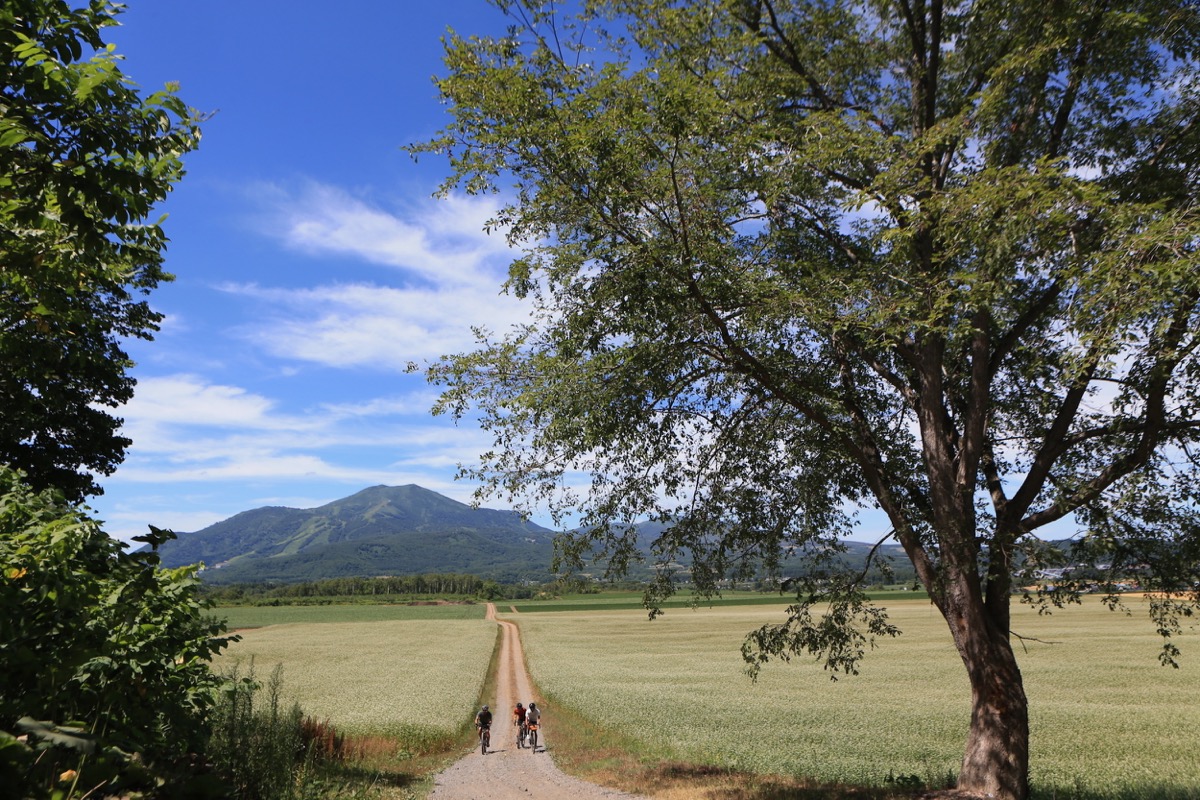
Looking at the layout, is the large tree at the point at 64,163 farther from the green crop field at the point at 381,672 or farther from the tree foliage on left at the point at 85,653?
the green crop field at the point at 381,672

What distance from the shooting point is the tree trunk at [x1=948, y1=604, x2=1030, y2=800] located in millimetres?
9914

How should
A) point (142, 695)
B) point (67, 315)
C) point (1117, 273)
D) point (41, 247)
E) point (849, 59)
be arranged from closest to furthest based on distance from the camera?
1. point (142, 695)
2. point (41, 247)
3. point (67, 315)
4. point (1117, 273)
5. point (849, 59)

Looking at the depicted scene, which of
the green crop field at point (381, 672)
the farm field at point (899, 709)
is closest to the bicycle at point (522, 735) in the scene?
the green crop field at point (381, 672)

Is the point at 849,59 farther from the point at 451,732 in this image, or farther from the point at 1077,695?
the point at 1077,695

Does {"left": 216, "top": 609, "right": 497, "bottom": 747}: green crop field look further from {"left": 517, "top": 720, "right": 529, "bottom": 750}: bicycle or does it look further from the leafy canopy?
the leafy canopy

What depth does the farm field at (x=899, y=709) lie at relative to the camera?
16.4 meters

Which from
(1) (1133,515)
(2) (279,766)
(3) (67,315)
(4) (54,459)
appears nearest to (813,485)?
(1) (1133,515)

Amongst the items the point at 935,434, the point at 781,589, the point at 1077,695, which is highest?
the point at 935,434

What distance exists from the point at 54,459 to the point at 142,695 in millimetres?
24057

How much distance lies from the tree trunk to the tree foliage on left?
10.6 meters

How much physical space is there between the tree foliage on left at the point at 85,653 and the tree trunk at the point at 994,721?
34.8 ft

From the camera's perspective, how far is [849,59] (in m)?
12.3

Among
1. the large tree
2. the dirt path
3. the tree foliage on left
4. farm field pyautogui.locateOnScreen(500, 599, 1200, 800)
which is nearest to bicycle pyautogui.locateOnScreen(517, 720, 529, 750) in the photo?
the dirt path

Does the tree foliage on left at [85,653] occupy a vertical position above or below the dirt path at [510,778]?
above
